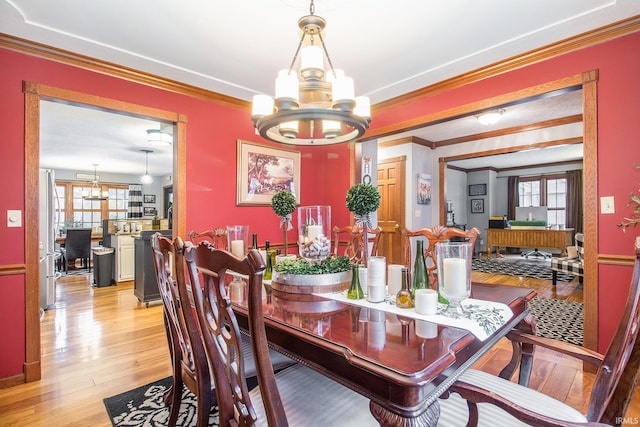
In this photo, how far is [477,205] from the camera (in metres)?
9.62

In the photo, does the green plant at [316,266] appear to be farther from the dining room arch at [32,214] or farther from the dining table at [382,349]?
the dining room arch at [32,214]

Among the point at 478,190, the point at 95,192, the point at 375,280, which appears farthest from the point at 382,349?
the point at 95,192

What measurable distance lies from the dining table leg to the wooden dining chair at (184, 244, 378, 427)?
0.82 ft

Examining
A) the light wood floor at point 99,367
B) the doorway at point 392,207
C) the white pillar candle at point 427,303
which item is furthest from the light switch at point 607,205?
the doorway at point 392,207

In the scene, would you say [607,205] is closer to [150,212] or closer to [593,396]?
[593,396]

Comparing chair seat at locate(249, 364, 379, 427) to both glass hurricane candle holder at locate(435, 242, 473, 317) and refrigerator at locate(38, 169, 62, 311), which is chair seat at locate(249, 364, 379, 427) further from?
refrigerator at locate(38, 169, 62, 311)

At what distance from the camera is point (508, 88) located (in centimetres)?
265

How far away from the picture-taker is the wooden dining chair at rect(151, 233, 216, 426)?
3.89 feet

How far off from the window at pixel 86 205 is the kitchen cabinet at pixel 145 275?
19.9 ft

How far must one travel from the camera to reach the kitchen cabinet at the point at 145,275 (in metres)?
4.05

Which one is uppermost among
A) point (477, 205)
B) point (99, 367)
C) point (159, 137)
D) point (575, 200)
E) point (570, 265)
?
point (159, 137)

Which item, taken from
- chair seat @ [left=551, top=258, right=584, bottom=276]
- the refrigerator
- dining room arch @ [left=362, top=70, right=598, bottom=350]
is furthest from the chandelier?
chair seat @ [left=551, top=258, right=584, bottom=276]

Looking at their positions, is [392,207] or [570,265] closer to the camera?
[570,265]

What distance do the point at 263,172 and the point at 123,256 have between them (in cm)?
331
